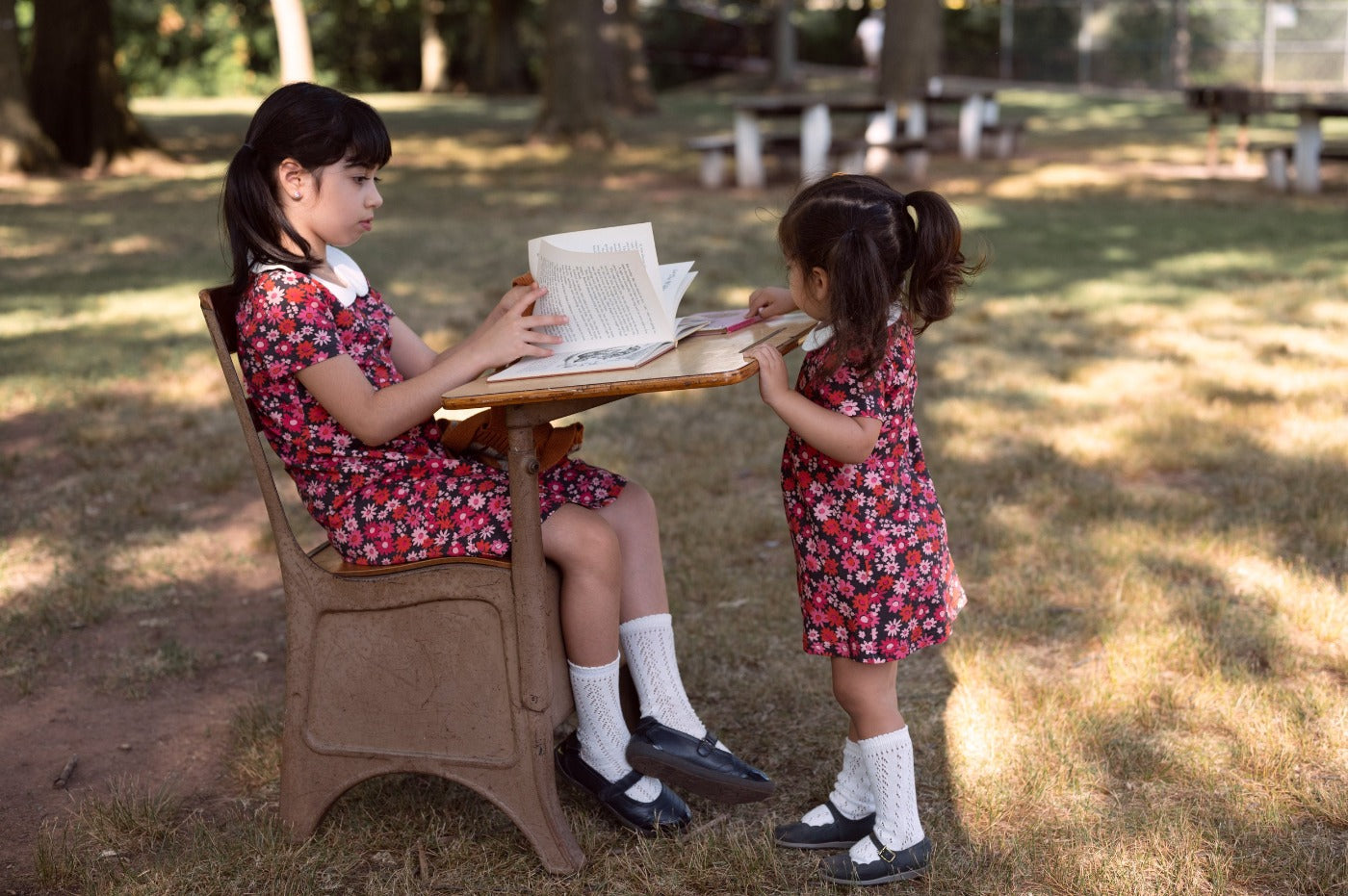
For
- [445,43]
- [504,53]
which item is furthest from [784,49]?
[445,43]

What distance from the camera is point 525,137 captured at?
16750 mm

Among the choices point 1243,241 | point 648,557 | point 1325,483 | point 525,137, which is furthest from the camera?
point 525,137

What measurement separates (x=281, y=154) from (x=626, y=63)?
21.8 metres

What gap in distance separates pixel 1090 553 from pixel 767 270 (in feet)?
15.0

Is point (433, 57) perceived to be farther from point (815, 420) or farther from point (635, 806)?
point (815, 420)

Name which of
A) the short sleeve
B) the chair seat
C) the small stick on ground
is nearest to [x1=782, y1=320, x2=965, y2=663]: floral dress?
the chair seat

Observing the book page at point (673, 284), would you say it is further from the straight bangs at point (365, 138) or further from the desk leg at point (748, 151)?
the desk leg at point (748, 151)

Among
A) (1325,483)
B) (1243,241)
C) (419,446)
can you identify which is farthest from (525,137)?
(419,446)

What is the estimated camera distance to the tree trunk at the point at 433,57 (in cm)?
2998

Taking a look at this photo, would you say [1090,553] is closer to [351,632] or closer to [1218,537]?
[1218,537]

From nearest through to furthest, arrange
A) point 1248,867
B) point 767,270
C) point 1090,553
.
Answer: point 1248,867
point 1090,553
point 767,270

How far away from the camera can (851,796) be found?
265 cm

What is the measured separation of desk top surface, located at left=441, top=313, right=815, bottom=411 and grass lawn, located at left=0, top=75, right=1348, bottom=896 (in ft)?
3.11

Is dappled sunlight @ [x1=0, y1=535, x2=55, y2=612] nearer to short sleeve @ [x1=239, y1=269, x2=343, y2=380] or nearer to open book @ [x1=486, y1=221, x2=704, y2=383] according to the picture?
short sleeve @ [x1=239, y1=269, x2=343, y2=380]
